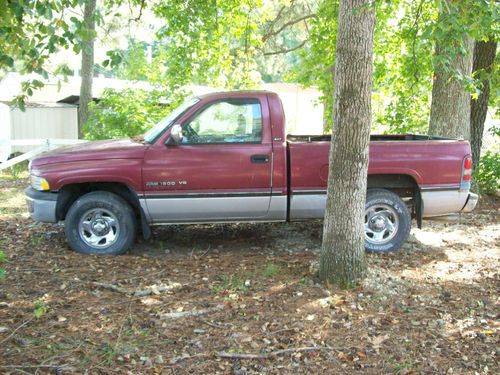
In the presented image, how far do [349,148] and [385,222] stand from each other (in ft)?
6.10

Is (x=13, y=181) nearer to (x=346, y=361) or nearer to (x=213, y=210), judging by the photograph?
(x=213, y=210)

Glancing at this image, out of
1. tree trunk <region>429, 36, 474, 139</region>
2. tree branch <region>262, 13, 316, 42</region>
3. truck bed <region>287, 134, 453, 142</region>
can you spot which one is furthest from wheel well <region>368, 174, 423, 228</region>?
tree branch <region>262, 13, 316, 42</region>

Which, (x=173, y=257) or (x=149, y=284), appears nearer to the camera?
(x=149, y=284)

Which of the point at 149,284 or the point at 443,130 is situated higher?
the point at 443,130

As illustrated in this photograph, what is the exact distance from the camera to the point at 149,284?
17.4ft

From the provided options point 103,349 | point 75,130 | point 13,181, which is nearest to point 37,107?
point 75,130

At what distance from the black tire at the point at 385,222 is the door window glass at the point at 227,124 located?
1562 millimetres

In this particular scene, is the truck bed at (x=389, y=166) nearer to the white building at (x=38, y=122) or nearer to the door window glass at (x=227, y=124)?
the door window glass at (x=227, y=124)

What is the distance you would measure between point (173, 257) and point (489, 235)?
4370 mm

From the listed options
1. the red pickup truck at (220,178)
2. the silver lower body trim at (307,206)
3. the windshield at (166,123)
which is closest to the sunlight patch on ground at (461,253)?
the red pickup truck at (220,178)

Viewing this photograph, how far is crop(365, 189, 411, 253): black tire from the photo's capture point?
252 inches

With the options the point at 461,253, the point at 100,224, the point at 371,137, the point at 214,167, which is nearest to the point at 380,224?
the point at 461,253

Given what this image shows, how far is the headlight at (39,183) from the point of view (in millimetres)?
6184

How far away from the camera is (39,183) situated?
625cm
